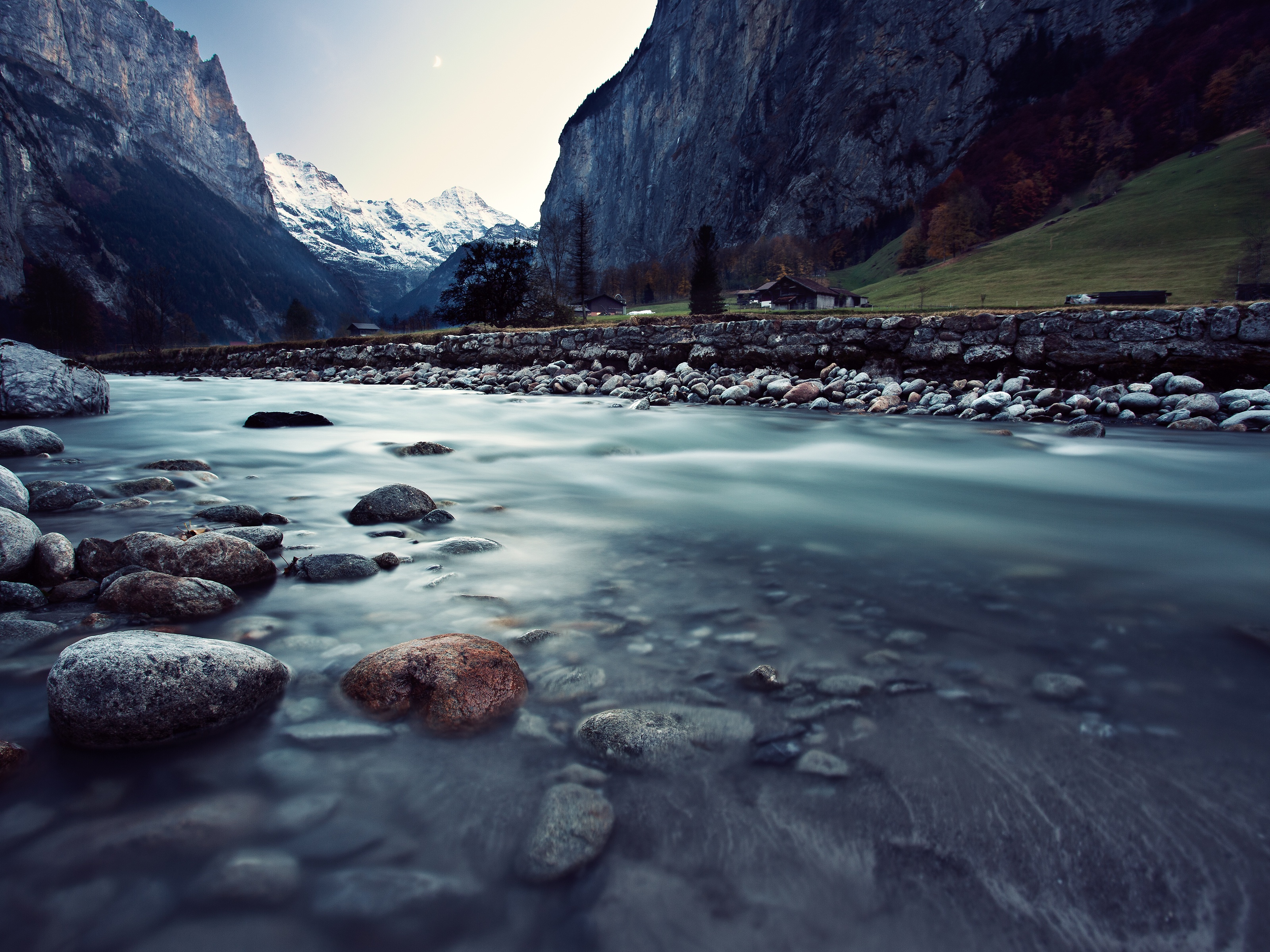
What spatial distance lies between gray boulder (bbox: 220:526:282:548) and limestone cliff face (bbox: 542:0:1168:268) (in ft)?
357

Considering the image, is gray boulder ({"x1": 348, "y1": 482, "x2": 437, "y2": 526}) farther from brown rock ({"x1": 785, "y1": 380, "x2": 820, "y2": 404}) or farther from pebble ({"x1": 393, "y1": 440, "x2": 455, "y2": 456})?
brown rock ({"x1": 785, "y1": 380, "x2": 820, "y2": 404})

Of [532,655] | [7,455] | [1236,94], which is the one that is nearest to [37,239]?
[7,455]

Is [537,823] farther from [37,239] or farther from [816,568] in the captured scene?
[37,239]

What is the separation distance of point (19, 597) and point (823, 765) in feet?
9.89

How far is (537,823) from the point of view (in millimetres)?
1381

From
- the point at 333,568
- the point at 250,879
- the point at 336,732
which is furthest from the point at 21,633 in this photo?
the point at 250,879

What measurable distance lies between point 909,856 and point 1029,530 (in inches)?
128

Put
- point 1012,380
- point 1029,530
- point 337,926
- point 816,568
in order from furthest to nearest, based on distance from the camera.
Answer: point 1012,380
point 1029,530
point 816,568
point 337,926

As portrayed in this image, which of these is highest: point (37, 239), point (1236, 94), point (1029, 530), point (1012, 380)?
point (1236, 94)

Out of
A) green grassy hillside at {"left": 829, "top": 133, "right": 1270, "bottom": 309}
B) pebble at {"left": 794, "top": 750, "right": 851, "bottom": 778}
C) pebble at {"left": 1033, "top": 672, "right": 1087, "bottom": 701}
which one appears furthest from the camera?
green grassy hillside at {"left": 829, "top": 133, "right": 1270, "bottom": 309}

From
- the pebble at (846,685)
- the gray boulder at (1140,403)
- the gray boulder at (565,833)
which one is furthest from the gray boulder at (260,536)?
the gray boulder at (1140,403)

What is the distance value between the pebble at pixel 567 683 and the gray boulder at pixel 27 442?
662cm

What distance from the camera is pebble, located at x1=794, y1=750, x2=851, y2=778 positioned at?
1.56 m

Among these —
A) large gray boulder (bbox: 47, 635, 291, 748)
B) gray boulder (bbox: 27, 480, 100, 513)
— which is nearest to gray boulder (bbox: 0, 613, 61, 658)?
large gray boulder (bbox: 47, 635, 291, 748)
